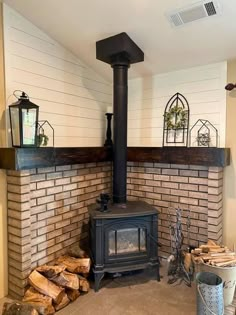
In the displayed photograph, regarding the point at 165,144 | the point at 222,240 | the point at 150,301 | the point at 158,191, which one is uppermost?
the point at 165,144

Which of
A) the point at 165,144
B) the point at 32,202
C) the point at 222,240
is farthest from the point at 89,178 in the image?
the point at 222,240

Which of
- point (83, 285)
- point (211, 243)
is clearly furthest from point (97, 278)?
point (211, 243)

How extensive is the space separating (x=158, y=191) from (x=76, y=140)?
1.15 metres

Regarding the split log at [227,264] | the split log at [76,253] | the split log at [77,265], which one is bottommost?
the split log at [77,265]

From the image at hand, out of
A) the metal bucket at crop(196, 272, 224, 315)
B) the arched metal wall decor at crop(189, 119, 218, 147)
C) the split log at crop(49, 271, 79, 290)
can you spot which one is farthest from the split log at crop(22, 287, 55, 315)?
the arched metal wall decor at crop(189, 119, 218, 147)

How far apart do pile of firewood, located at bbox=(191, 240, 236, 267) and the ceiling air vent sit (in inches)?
79.6

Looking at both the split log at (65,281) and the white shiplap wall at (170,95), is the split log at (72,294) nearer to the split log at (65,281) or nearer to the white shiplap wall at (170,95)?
the split log at (65,281)

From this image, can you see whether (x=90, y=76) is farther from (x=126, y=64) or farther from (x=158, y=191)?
(x=158, y=191)

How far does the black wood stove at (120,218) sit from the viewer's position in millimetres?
2320

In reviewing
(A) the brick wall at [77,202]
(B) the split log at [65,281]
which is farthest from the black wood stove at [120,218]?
(A) the brick wall at [77,202]

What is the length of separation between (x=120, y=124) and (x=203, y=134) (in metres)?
0.91

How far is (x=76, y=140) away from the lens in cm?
278

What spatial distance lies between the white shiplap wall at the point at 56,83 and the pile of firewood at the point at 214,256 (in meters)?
1.68

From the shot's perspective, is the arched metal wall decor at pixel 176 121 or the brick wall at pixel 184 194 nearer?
the brick wall at pixel 184 194
